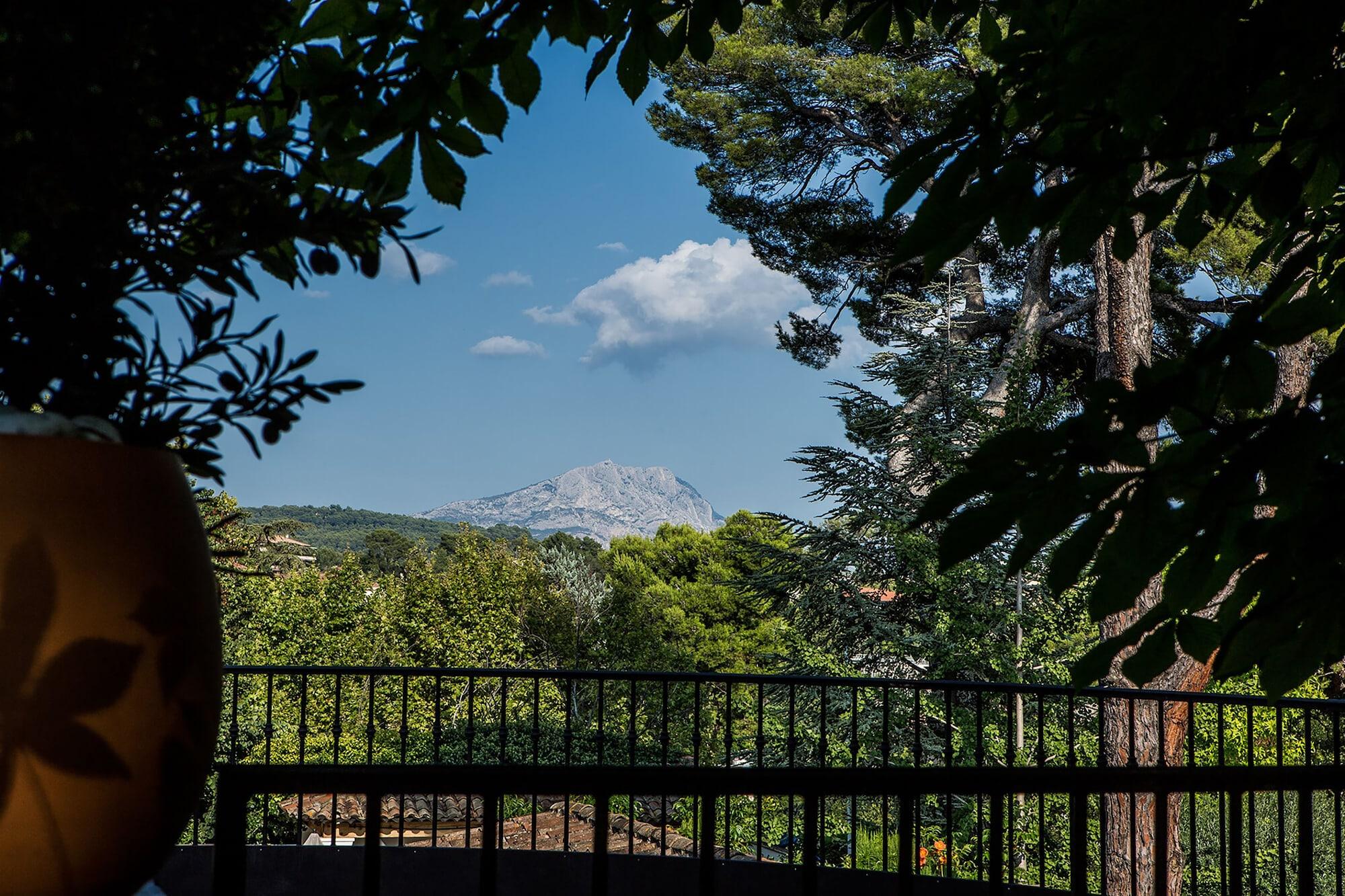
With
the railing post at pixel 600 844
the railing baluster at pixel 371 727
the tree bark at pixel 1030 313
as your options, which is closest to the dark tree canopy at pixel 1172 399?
the railing post at pixel 600 844

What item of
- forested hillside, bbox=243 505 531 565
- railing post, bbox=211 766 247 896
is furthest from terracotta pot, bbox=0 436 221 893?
forested hillside, bbox=243 505 531 565

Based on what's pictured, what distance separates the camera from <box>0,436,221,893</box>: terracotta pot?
778mm

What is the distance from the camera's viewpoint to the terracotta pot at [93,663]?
78cm

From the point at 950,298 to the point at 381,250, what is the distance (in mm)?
10576

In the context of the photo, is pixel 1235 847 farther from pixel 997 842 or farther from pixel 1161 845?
pixel 997 842

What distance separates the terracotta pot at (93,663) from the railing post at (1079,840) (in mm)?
1165

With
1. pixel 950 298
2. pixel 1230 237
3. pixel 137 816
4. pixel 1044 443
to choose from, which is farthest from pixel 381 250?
pixel 1230 237

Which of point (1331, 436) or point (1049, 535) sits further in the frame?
point (1331, 436)

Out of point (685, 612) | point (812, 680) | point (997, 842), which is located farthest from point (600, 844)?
point (685, 612)

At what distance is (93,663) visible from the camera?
2.61ft

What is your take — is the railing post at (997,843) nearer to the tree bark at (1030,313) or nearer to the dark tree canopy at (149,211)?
the dark tree canopy at (149,211)

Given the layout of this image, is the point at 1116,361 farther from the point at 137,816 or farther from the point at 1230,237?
the point at 137,816

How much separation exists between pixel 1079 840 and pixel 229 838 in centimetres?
121

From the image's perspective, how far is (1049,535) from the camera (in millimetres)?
1073
